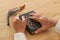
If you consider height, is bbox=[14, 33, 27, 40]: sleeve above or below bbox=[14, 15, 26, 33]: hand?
below

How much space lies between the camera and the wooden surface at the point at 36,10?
1.06m

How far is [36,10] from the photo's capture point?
125cm

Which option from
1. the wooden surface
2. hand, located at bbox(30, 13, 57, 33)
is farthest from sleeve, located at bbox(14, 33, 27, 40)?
hand, located at bbox(30, 13, 57, 33)

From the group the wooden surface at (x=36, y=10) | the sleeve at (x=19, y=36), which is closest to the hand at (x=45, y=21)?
the wooden surface at (x=36, y=10)

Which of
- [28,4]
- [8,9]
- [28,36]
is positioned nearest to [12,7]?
[8,9]

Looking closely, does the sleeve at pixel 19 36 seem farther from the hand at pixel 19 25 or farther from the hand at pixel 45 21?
the hand at pixel 45 21

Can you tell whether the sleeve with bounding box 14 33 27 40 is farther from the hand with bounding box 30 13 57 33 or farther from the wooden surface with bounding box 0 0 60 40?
the hand with bounding box 30 13 57 33

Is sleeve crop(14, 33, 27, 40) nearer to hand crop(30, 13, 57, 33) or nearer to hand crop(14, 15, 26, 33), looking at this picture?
hand crop(14, 15, 26, 33)

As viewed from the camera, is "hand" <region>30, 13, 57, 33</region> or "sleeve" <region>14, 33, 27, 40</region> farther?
"hand" <region>30, 13, 57, 33</region>

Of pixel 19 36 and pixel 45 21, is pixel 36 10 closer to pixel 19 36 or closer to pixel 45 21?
pixel 45 21

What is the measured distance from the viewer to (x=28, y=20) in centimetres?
111

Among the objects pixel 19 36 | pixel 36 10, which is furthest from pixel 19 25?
pixel 36 10

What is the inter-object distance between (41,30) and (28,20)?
121mm

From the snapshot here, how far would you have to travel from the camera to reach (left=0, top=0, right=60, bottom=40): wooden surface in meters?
1.06
